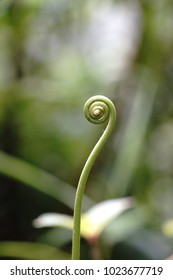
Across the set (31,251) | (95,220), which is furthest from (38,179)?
(95,220)

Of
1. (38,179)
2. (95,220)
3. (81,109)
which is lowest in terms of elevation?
(95,220)

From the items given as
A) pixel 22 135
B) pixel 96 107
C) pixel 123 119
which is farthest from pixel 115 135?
pixel 96 107

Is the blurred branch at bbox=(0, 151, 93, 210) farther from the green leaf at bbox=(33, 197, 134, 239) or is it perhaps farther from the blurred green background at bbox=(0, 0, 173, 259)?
the green leaf at bbox=(33, 197, 134, 239)

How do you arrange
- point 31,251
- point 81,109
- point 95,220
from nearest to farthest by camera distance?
point 95,220, point 31,251, point 81,109

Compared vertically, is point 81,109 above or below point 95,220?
above

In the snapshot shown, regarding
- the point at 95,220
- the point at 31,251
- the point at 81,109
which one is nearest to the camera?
the point at 95,220

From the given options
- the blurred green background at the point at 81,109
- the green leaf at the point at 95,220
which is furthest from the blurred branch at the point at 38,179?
the green leaf at the point at 95,220

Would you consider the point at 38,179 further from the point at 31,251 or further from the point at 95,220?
the point at 95,220

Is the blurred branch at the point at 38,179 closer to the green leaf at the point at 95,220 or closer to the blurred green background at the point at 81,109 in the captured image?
the blurred green background at the point at 81,109
